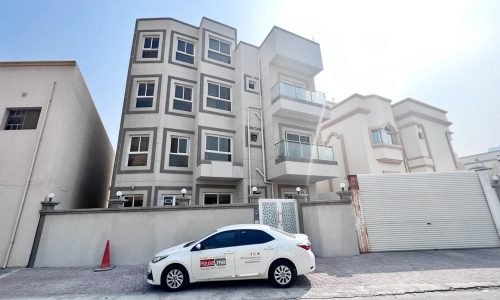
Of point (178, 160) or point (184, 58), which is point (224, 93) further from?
point (178, 160)

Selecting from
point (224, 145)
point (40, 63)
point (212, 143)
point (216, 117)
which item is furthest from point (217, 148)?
point (40, 63)

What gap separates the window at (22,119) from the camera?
9.37 meters

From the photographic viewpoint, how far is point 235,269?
577cm

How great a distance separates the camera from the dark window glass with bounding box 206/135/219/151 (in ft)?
43.8

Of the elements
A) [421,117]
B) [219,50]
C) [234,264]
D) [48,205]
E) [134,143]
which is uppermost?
[219,50]

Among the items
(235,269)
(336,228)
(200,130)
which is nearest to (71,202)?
(200,130)

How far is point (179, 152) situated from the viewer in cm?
1303

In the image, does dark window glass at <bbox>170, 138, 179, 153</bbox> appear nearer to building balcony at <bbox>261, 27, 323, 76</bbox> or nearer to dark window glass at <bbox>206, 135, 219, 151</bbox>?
dark window glass at <bbox>206, 135, 219, 151</bbox>

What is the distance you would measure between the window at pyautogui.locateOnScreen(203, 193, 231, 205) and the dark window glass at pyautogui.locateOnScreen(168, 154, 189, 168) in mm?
2158

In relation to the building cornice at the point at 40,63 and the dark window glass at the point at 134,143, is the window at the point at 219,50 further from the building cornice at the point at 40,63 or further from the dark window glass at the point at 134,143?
the building cornice at the point at 40,63

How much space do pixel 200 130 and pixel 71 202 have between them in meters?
7.04

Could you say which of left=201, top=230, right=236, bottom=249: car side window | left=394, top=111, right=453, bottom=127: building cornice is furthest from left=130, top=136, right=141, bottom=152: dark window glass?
left=394, top=111, right=453, bottom=127: building cornice

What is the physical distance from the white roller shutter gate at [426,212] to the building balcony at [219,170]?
20.5 ft

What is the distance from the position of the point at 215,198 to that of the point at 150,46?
34.7 feet
